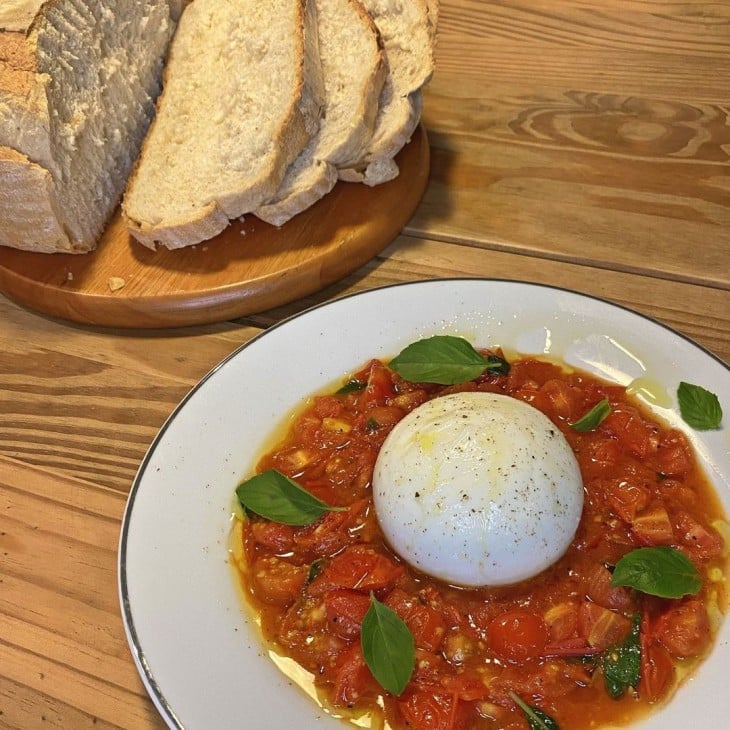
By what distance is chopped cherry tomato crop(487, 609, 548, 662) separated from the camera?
1.93 m

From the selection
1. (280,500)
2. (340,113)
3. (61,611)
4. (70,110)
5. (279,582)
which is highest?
(70,110)

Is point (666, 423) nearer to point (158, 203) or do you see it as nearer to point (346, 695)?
point (346, 695)

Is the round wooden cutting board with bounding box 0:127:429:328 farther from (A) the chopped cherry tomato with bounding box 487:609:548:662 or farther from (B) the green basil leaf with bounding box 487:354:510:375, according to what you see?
(A) the chopped cherry tomato with bounding box 487:609:548:662

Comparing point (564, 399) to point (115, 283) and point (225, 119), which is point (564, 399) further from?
point (225, 119)

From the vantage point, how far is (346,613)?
199 cm

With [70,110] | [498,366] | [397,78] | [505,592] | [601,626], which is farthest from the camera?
[397,78]

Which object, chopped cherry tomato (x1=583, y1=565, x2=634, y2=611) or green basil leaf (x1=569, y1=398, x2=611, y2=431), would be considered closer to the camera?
chopped cherry tomato (x1=583, y1=565, x2=634, y2=611)

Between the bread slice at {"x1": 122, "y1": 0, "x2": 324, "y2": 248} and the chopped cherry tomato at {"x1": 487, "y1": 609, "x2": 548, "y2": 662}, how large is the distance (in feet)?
6.07

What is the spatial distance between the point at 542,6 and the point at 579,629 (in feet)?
12.7

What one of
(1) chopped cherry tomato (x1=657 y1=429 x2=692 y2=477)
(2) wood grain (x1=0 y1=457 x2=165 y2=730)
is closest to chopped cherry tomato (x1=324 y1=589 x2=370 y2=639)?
(2) wood grain (x1=0 y1=457 x2=165 y2=730)

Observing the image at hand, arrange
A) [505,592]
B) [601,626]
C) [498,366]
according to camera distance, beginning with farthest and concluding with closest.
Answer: [498,366] → [505,592] → [601,626]

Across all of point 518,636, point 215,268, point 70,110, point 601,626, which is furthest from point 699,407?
point 70,110

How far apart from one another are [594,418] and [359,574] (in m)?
0.85

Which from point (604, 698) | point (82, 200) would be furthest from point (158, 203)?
point (604, 698)
